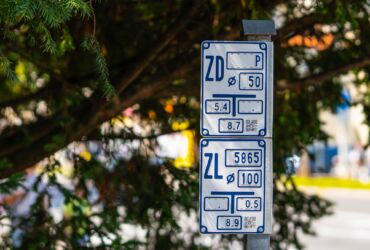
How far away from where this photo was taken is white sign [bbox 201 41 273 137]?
11.1 feet

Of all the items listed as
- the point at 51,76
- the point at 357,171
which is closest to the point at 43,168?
the point at 51,76

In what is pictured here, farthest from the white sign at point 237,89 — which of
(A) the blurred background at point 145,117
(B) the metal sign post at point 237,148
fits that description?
(A) the blurred background at point 145,117

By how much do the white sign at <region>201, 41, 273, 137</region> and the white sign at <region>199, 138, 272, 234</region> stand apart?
0.06 meters

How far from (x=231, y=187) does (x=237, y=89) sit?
0.39m

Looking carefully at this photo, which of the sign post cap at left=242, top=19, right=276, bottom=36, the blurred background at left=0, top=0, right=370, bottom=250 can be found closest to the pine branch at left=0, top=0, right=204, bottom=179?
the blurred background at left=0, top=0, right=370, bottom=250

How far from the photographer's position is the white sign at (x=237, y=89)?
3.38 meters

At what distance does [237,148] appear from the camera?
337 cm

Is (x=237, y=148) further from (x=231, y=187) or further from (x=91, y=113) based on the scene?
(x=91, y=113)

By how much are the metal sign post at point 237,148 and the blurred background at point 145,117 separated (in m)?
1.55

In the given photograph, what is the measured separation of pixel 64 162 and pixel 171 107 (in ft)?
3.18

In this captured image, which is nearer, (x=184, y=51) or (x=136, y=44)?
(x=184, y=51)

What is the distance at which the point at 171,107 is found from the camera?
6668 mm

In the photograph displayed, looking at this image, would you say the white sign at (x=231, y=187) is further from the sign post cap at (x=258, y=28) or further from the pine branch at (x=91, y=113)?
the pine branch at (x=91, y=113)

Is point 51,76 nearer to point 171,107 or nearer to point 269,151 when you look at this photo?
point 171,107
